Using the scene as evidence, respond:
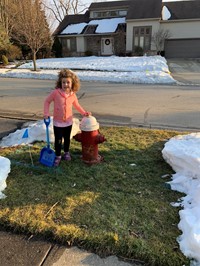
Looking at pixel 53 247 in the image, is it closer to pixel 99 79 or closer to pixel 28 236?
pixel 28 236

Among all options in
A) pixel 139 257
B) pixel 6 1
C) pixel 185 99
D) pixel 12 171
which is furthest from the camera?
pixel 6 1

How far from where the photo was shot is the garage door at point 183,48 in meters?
27.3

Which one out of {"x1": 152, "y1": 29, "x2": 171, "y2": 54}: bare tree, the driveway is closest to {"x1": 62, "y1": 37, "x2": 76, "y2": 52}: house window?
{"x1": 152, "y1": 29, "x2": 171, "y2": 54}: bare tree

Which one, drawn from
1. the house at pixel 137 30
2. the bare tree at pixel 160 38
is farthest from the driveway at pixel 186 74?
the house at pixel 137 30

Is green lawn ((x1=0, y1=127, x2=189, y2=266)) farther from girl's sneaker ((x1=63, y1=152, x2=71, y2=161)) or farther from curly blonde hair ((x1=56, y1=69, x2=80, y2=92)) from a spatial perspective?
curly blonde hair ((x1=56, y1=69, x2=80, y2=92))

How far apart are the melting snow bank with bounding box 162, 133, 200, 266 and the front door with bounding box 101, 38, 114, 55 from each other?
90.2 feet

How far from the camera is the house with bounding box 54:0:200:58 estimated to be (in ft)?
89.2

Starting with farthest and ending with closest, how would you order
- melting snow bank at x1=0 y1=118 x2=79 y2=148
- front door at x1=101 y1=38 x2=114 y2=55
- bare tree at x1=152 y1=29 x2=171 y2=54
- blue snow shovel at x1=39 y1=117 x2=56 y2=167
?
1. front door at x1=101 y1=38 x2=114 y2=55
2. bare tree at x1=152 y1=29 x2=171 y2=54
3. melting snow bank at x1=0 y1=118 x2=79 y2=148
4. blue snow shovel at x1=39 y1=117 x2=56 y2=167

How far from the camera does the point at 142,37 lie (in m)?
27.7

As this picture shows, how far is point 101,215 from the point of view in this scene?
9.23 ft

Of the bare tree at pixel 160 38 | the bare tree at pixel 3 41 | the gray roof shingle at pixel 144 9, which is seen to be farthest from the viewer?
the gray roof shingle at pixel 144 9

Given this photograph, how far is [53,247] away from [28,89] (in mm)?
9703

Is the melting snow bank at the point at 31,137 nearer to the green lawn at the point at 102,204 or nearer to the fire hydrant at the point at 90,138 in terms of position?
the green lawn at the point at 102,204

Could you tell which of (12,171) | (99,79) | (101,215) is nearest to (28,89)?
(99,79)
